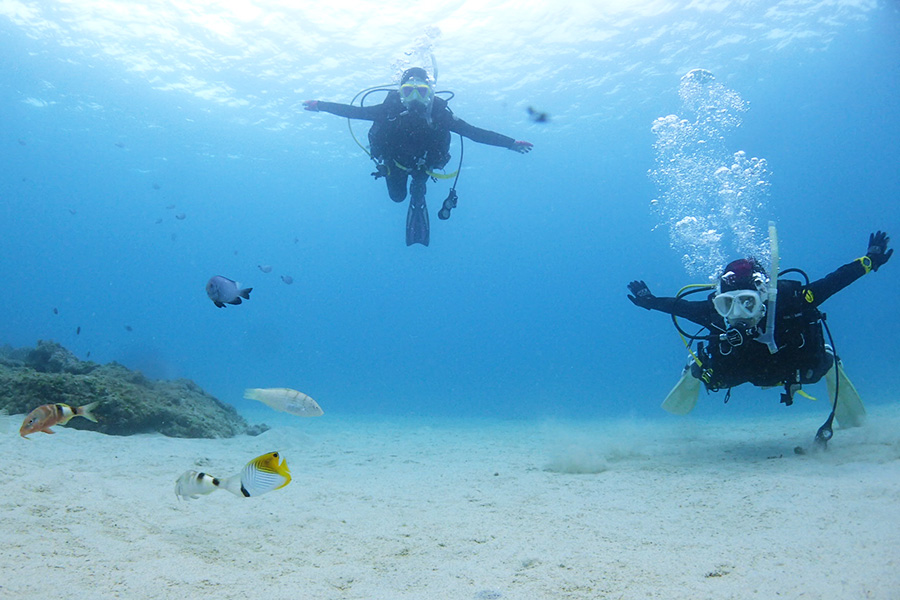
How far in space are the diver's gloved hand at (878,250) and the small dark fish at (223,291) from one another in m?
7.40

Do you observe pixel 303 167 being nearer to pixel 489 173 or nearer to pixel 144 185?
pixel 489 173

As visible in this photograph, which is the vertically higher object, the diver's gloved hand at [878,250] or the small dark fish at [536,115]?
the small dark fish at [536,115]

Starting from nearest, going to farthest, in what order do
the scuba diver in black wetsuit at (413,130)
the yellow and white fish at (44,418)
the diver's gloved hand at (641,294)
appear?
the yellow and white fish at (44,418), the diver's gloved hand at (641,294), the scuba diver in black wetsuit at (413,130)

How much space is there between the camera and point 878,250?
5848 mm

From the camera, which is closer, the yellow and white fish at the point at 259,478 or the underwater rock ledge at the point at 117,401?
the yellow and white fish at the point at 259,478

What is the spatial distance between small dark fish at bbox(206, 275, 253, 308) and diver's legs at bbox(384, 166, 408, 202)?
5142mm

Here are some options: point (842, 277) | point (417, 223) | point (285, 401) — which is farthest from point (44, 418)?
point (842, 277)

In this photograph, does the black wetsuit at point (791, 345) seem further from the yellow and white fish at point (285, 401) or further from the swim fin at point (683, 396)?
the yellow and white fish at point (285, 401)

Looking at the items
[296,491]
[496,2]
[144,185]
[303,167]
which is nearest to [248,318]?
[144,185]

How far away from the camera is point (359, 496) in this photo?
5.40m

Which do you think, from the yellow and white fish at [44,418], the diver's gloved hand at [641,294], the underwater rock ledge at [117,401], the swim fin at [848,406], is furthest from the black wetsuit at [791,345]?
the underwater rock ledge at [117,401]

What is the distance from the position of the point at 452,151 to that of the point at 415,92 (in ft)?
90.5

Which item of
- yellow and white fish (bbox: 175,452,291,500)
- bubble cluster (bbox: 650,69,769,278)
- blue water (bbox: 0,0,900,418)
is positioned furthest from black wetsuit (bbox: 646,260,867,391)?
blue water (bbox: 0,0,900,418)

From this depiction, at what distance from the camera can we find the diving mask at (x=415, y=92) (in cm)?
823
